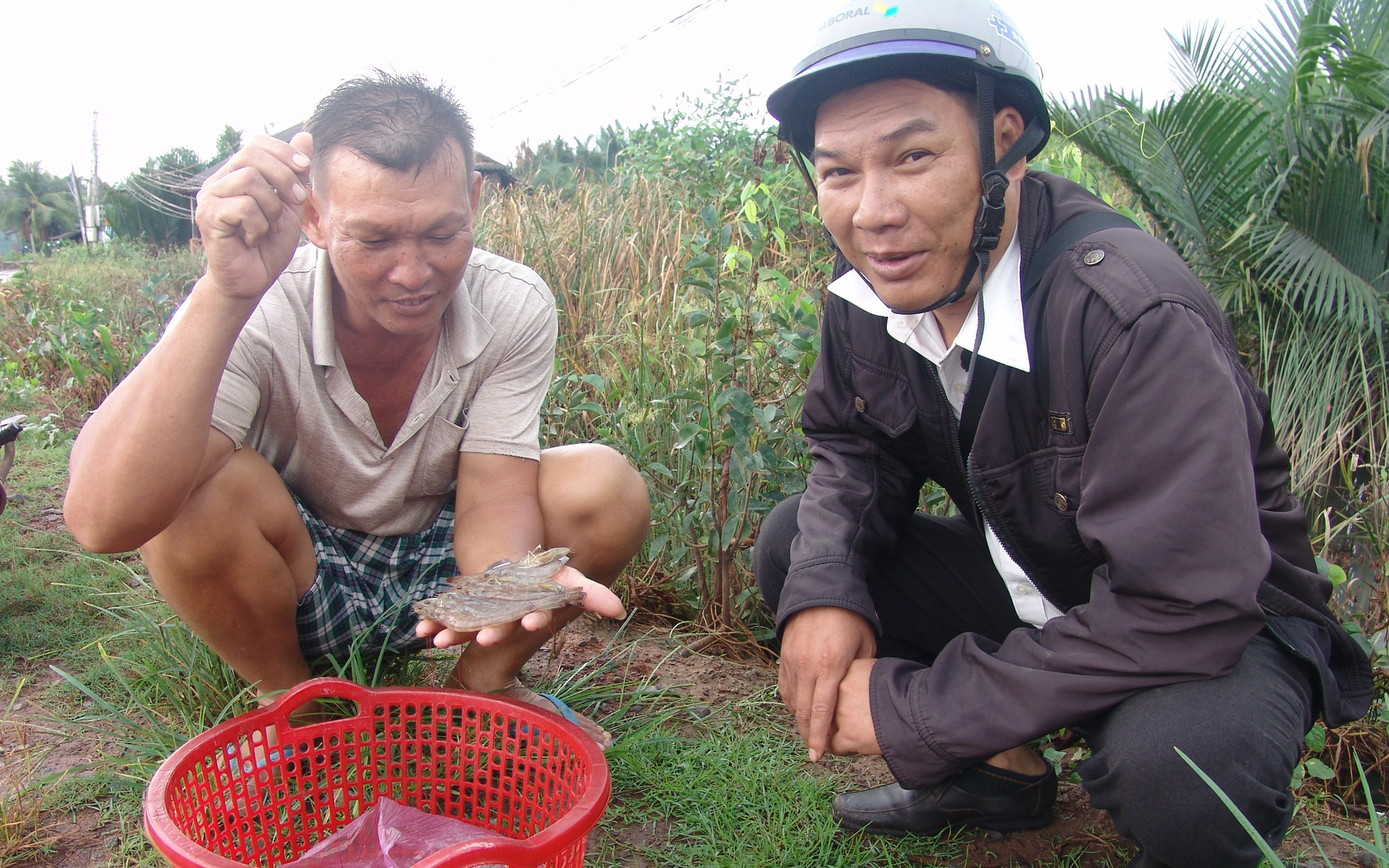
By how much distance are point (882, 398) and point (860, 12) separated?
31.6 inches

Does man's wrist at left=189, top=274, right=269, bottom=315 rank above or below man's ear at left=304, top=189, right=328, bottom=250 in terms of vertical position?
below

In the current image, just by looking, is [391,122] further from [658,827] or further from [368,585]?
[658,827]

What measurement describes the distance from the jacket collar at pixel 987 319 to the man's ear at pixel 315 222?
3.80 feet

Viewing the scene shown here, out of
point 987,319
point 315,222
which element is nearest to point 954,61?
point 987,319

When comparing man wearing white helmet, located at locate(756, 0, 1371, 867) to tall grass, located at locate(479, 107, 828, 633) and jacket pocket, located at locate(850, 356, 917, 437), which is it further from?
tall grass, located at locate(479, 107, 828, 633)

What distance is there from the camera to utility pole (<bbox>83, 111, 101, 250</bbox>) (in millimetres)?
28477

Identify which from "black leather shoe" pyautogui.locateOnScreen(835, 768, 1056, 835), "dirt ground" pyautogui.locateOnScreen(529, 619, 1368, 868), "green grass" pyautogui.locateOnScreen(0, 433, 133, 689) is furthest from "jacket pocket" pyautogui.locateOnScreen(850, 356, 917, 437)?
"green grass" pyautogui.locateOnScreen(0, 433, 133, 689)

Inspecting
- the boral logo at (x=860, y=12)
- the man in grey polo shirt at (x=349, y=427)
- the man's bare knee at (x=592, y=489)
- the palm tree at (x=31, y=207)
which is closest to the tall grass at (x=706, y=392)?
the man's bare knee at (x=592, y=489)

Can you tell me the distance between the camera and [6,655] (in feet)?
8.82

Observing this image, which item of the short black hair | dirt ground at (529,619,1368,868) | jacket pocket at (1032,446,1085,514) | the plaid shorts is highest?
the short black hair

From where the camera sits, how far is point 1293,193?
13.3 feet

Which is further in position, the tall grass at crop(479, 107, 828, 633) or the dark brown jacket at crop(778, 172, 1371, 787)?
the tall grass at crop(479, 107, 828, 633)

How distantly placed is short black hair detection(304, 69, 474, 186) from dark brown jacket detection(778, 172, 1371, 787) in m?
1.08

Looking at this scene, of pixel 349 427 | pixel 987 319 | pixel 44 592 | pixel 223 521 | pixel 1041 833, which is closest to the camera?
pixel 987 319
